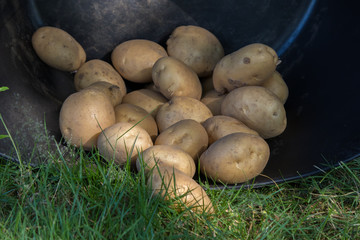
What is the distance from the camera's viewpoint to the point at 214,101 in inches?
74.4

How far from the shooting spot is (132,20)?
7.18 ft

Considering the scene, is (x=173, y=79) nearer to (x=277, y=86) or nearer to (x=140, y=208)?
(x=277, y=86)

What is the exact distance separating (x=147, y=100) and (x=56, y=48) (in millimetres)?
428

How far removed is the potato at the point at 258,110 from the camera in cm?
169

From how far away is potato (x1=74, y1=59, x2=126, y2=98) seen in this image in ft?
6.33

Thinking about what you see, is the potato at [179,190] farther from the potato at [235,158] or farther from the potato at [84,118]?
the potato at [84,118]

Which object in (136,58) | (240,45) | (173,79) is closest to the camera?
(173,79)

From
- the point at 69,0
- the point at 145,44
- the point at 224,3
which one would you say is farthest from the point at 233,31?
the point at 69,0

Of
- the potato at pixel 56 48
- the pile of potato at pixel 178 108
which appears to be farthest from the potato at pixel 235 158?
the potato at pixel 56 48

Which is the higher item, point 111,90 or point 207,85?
point 111,90

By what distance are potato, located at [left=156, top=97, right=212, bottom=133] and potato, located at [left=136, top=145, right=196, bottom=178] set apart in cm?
26

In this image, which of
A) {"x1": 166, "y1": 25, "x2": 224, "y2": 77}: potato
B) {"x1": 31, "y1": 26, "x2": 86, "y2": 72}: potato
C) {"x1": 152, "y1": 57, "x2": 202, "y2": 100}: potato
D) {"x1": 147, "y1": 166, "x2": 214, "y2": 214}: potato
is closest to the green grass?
{"x1": 147, "y1": 166, "x2": 214, "y2": 214}: potato

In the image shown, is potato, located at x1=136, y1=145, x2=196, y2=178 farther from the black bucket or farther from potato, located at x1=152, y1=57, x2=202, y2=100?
potato, located at x1=152, y1=57, x2=202, y2=100

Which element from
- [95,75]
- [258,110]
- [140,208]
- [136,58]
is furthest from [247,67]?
[140,208]
